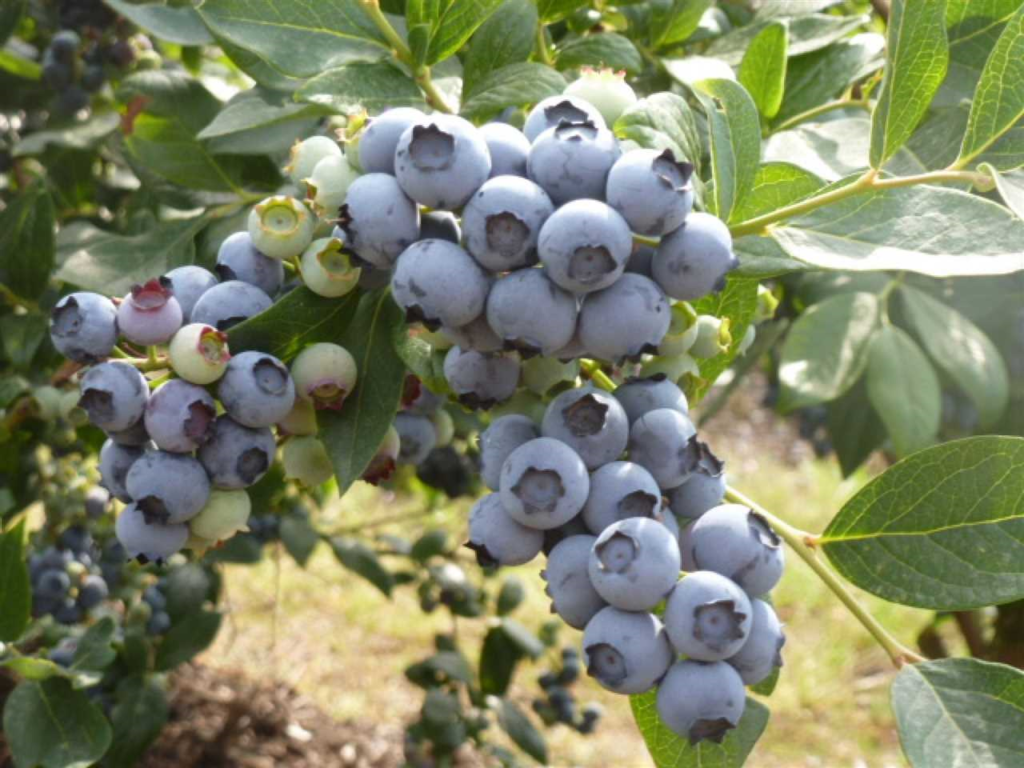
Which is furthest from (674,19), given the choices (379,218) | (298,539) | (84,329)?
(298,539)

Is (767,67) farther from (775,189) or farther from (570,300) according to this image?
(570,300)

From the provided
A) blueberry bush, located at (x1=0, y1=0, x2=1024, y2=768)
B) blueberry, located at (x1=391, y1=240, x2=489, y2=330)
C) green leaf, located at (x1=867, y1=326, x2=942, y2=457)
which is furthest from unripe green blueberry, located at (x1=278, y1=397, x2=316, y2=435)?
green leaf, located at (x1=867, y1=326, x2=942, y2=457)

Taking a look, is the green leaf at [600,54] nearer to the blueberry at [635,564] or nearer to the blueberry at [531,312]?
the blueberry at [531,312]

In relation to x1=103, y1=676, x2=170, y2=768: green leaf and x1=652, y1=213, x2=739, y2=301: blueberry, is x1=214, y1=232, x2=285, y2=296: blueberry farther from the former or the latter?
x1=103, y1=676, x2=170, y2=768: green leaf

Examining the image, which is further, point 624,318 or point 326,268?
point 326,268

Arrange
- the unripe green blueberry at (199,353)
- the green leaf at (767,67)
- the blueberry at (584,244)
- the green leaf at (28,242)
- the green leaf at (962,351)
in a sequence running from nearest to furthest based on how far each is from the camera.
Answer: the blueberry at (584,244) → the unripe green blueberry at (199,353) → the green leaf at (767,67) → the green leaf at (28,242) → the green leaf at (962,351)

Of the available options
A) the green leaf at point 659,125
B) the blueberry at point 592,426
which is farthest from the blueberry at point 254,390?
the green leaf at point 659,125
